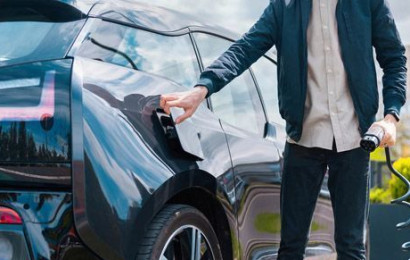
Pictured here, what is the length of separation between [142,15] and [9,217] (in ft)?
3.69

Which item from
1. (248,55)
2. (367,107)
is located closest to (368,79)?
(367,107)

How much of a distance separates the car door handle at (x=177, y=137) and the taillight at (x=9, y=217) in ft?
2.21

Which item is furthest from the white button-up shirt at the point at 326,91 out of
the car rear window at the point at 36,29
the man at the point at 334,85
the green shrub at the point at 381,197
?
the green shrub at the point at 381,197

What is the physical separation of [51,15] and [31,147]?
0.64m

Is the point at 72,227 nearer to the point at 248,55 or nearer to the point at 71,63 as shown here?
the point at 71,63

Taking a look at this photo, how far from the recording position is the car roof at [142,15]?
9.57ft

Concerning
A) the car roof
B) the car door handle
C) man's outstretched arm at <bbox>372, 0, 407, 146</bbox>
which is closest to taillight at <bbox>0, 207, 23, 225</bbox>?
the car door handle

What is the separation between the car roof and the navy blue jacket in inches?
15.1

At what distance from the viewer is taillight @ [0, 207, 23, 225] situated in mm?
2434

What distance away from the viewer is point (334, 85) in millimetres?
2998

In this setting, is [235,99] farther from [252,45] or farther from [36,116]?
[36,116]

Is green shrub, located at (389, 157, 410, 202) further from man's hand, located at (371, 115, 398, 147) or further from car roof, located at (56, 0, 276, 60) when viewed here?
man's hand, located at (371, 115, 398, 147)

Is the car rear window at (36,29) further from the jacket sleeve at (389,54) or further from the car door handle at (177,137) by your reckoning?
the jacket sleeve at (389,54)

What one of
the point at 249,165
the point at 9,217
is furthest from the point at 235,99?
the point at 9,217
